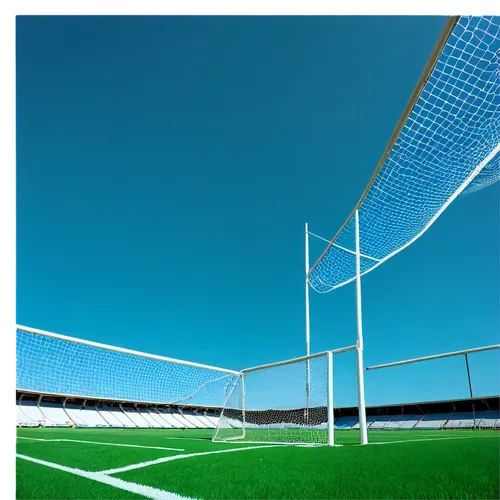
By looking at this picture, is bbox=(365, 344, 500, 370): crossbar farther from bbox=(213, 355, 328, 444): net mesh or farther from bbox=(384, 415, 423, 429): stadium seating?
bbox=(384, 415, 423, 429): stadium seating

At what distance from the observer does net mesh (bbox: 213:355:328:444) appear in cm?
745

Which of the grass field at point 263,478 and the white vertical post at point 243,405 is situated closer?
the grass field at point 263,478

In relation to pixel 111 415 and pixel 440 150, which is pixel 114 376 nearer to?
pixel 440 150

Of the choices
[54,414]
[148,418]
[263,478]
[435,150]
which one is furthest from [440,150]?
[148,418]

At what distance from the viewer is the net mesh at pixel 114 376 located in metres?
9.37

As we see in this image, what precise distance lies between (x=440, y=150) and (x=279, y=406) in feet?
20.1

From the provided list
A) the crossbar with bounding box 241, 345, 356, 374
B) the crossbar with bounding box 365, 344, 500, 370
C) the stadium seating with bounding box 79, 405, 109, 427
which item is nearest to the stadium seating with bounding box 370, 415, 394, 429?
the crossbar with bounding box 365, 344, 500, 370

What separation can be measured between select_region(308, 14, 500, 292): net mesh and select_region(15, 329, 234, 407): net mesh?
5138mm

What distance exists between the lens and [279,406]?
8.51 meters

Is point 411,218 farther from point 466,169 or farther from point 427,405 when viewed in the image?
point 427,405

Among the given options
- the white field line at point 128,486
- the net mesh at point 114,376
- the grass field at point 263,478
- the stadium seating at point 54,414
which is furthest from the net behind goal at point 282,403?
the stadium seating at point 54,414

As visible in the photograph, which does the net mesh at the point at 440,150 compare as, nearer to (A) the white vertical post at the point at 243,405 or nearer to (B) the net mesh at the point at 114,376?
(A) the white vertical post at the point at 243,405

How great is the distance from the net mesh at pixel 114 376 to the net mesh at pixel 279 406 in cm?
70
